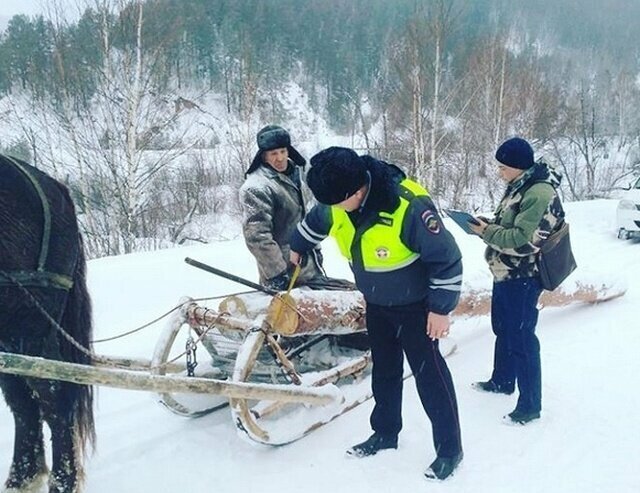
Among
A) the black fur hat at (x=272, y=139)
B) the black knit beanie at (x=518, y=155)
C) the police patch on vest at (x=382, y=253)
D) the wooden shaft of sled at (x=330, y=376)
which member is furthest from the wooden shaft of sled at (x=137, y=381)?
the black knit beanie at (x=518, y=155)

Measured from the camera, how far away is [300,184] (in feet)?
13.1

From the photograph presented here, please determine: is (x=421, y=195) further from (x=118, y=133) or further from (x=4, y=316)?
(x=118, y=133)

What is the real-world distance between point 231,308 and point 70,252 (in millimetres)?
1020

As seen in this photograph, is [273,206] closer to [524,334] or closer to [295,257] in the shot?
[295,257]

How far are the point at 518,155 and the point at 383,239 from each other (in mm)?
1140

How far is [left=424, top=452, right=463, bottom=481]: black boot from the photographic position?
2.78 m

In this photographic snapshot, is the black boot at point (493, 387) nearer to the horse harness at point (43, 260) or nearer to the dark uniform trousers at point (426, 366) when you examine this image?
the dark uniform trousers at point (426, 366)

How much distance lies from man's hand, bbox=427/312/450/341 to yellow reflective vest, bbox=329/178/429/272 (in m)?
0.28

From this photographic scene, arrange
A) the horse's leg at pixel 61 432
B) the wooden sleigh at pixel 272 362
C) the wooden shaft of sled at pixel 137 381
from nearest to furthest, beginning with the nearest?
1. the wooden shaft of sled at pixel 137 381
2. the horse's leg at pixel 61 432
3. the wooden sleigh at pixel 272 362

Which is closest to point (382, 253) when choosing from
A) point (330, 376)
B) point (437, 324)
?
point (437, 324)

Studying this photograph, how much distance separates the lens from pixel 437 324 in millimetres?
2656

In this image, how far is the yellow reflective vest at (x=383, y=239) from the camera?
102 inches

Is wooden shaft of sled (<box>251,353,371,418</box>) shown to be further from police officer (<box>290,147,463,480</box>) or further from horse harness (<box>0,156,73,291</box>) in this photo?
horse harness (<box>0,156,73,291</box>)

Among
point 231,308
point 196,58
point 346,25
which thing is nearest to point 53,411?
point 231,308
